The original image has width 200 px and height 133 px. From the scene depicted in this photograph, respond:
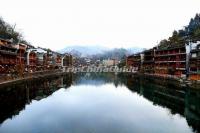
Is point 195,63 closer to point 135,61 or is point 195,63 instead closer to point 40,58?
point 40,58

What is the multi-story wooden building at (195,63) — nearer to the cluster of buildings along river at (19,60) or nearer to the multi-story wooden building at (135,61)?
the cluster of buildings along river at (19,60)

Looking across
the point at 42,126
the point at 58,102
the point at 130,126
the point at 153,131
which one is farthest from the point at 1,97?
the point at 153,131

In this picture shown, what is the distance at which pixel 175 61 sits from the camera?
8850 cm

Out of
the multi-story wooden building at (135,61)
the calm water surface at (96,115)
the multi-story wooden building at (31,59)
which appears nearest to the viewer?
the calm water surface at (96,115)

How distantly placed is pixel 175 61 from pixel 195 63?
675 inches

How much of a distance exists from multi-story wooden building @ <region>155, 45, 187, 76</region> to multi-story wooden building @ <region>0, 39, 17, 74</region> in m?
43.1

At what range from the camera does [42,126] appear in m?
29.3

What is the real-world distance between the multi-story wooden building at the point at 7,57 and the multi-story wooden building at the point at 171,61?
141ft

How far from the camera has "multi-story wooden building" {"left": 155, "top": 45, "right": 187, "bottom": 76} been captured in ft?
274

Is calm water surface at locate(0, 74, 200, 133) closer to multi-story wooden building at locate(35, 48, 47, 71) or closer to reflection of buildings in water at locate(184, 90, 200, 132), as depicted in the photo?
reflection of buildings in water at locate(184, 90, 200, 132)

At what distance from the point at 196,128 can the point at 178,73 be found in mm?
57176

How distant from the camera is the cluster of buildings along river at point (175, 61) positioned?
2849 inches

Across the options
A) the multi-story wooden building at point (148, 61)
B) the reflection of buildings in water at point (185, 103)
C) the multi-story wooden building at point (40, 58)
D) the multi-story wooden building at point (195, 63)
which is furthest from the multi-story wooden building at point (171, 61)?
the multi-story wooden building at point (40, 58)

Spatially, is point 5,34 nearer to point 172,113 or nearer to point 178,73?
point 178,73
